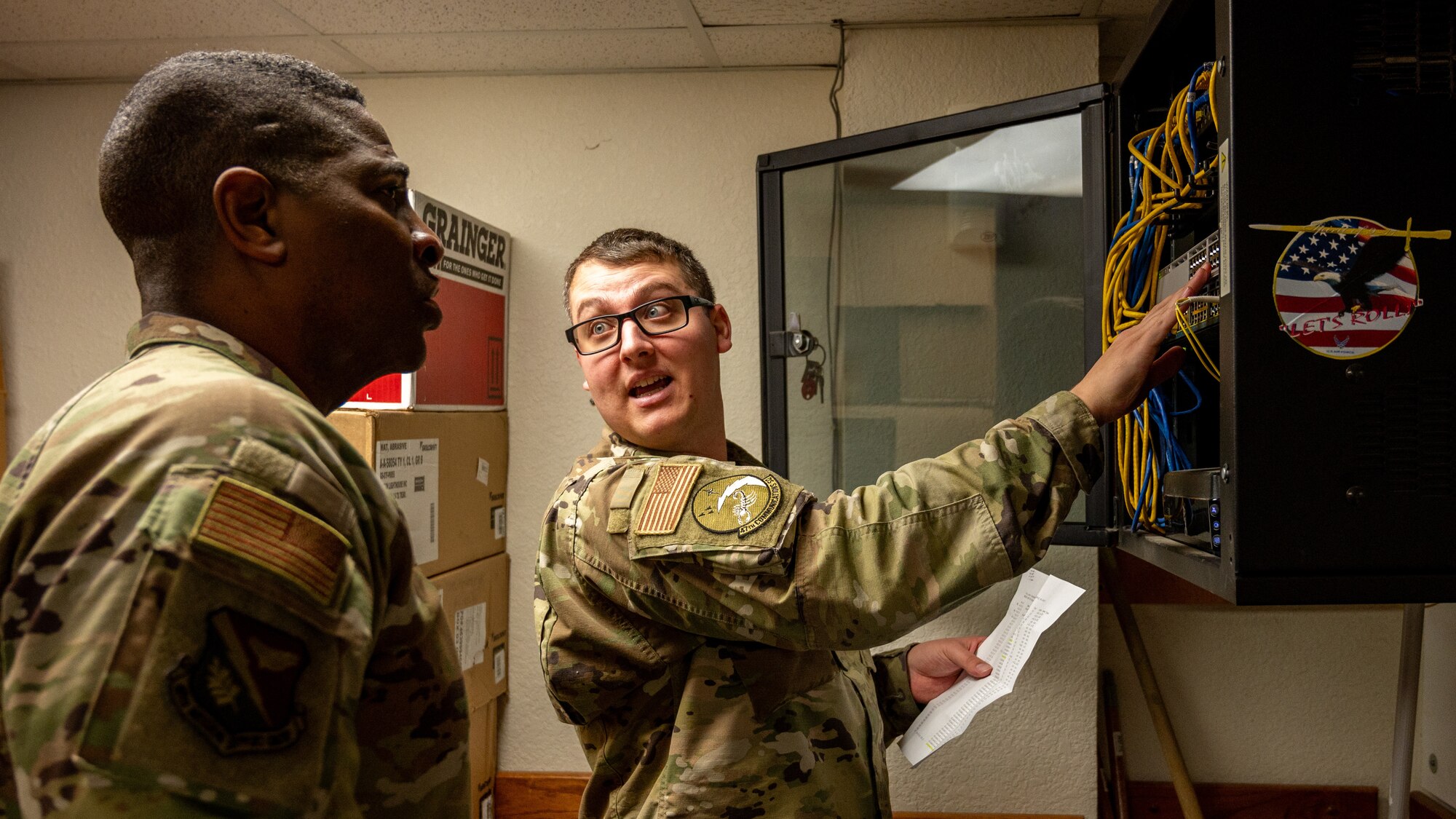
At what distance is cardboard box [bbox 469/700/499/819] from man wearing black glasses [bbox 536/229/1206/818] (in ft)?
3.95

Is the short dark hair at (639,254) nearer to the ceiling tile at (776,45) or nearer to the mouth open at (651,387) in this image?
the mouth open at (651,387)

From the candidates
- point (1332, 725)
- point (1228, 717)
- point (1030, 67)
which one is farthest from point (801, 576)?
point (1332, 725)

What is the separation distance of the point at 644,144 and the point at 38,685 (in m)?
2.12

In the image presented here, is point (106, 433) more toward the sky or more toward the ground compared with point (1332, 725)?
more toward the sky

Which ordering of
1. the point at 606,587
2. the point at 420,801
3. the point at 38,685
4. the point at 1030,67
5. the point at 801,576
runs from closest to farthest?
the point at 38,685 < the point at 420,801 < the point at 801,576 < the point at 606,587 < the point at 1030,67

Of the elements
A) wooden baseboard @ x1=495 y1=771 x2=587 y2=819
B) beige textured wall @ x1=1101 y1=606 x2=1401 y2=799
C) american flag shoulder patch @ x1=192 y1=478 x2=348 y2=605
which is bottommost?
wooden baseboard @ x1=495 y1=771 x2=587 y2=819

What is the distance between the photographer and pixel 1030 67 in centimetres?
211

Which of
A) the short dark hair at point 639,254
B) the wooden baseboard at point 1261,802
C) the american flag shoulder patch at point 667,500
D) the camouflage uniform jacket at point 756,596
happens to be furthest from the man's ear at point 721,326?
the wooden baseboard at point 1261,802

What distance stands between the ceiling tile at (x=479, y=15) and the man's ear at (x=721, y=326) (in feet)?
2.95

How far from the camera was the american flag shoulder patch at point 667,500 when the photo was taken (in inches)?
38.0

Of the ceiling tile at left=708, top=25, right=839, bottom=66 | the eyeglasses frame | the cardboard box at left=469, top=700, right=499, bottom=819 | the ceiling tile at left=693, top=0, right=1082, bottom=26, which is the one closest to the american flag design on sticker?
the eyeglasses frame

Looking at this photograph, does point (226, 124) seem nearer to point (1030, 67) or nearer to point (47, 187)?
point (1030, 67)

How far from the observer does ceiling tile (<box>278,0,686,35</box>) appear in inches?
78.7

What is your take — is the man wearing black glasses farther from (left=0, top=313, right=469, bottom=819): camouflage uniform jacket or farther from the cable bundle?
(left=0, top=313, right=469, bottom=819): camouflage uniform jacket
